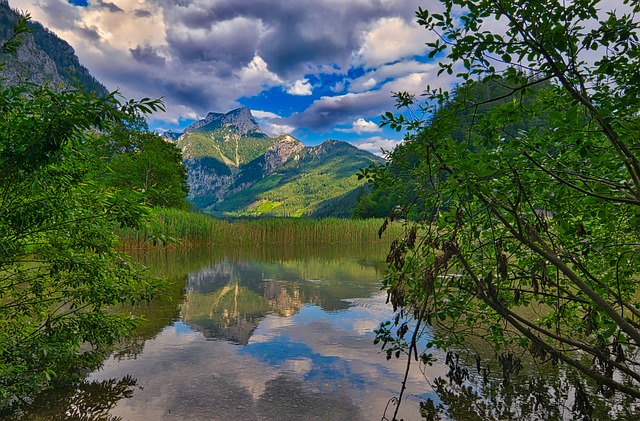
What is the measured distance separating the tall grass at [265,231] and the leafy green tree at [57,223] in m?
26.7

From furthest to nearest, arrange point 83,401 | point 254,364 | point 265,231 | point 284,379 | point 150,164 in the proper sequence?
point 150,164 → point 265,231 → point 254,364 → point 284,379 → point 83,401

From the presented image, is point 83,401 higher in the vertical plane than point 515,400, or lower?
lower

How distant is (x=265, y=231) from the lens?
37906 mm

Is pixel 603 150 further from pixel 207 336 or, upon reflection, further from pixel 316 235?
pixel 316 235

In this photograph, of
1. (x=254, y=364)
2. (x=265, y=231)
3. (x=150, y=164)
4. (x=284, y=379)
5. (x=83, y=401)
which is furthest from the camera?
(x=150, y=164)

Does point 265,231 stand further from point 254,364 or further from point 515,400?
point 515,400

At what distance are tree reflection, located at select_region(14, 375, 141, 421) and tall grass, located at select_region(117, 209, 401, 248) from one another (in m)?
26.3

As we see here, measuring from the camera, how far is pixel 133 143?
189 ft

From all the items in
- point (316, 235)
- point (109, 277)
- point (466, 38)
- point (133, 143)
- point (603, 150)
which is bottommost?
point (316, 235)

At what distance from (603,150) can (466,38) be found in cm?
175

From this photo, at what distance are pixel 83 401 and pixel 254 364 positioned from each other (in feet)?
9.00

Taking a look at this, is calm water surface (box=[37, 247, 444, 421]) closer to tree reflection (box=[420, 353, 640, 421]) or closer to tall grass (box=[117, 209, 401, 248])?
tree reflection (box=[420, 353, 640, 421])

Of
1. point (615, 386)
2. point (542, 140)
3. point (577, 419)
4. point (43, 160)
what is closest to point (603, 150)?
point (542, 140)

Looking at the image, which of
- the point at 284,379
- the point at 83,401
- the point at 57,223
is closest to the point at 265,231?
the point at 284,379
